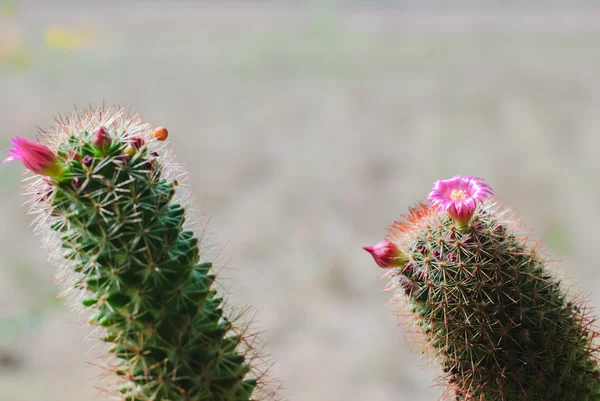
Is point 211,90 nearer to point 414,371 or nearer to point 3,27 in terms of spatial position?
point 3,27

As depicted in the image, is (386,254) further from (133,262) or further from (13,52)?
(13,52)

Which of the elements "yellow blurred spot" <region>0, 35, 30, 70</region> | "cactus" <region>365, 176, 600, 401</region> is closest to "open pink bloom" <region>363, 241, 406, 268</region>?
"cactus" <region>365, 176, 600, 401</region>

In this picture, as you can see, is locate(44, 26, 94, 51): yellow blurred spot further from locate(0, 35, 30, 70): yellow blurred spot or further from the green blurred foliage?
the green blurred foliage

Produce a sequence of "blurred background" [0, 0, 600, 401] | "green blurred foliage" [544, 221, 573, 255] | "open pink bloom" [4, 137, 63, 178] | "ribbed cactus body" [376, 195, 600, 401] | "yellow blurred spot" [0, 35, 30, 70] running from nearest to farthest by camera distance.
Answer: "open pink bloom" [4, 137, 63, 178] < "ribbed cactus body" [376, 195, 600, 401] < "blurred background" [0, 0, 600, 401] < "green blurred foliage" [544, 221, 573, 255] < "yellow blurred spot" [0, 35, 30, 70]

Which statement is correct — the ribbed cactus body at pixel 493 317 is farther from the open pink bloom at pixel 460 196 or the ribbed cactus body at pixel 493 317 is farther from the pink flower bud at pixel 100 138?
the pink flower bud at pixel 100 138

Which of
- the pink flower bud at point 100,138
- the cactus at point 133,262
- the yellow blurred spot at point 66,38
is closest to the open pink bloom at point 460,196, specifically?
the cactus at point 133,262

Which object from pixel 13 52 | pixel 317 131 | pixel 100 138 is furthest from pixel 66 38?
pixel 100 138
